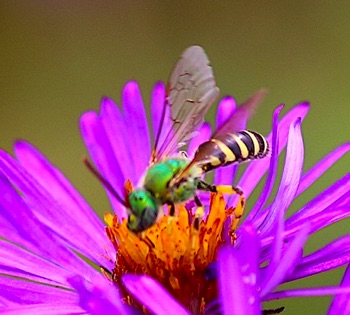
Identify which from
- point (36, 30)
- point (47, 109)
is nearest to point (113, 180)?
point (47, 109)

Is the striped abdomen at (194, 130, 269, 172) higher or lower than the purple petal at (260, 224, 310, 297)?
higher

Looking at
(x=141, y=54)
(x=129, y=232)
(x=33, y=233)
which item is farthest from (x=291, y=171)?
(x=141, y=54)

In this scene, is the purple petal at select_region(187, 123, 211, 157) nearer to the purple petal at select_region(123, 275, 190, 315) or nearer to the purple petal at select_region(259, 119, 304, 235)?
the purple petal at select_region(259, 119, 304, 235)

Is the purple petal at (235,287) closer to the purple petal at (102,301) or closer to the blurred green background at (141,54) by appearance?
the purple petal at (102,301)

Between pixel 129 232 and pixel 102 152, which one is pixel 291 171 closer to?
pixel 129 232

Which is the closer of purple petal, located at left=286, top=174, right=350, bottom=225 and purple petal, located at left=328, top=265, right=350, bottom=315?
purple petal, located at left=328, top=265, right=350, bottom=315

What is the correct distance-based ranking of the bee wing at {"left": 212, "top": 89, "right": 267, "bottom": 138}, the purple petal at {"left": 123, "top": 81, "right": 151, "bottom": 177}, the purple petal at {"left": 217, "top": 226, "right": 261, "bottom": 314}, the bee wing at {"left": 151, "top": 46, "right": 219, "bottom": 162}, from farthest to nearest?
the purple petal at {"left": 123, "top": 81, "right": 151, "bottom": 177} < the bee wing at {"left": 151, "top": 46, "right": 219, "bottom": 162} < the bee wing at {"left": 212, "top": 89, "right": 267, "bottom": 138} < the purple petal at {"left": 217, "top": 226, "right": 261, "bottom": 314}

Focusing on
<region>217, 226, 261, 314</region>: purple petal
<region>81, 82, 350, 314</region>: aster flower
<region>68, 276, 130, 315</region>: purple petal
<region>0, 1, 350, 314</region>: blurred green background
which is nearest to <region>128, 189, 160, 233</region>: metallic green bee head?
<region>81, 82, 350, 314</region>: aster flower

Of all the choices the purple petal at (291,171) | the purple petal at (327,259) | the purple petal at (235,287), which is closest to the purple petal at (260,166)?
the purple petal at (291,171)
